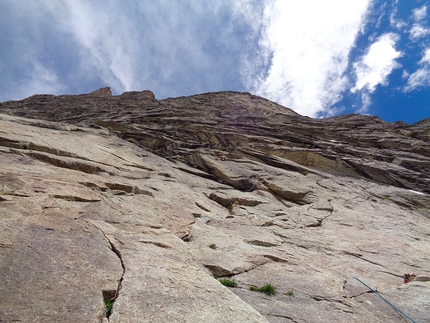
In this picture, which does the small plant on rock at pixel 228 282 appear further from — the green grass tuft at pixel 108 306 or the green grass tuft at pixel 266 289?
the green grass tuft at pixel 108 306

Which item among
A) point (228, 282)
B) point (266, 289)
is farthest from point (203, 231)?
point (266, 289)

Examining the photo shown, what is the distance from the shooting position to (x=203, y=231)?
11680mm

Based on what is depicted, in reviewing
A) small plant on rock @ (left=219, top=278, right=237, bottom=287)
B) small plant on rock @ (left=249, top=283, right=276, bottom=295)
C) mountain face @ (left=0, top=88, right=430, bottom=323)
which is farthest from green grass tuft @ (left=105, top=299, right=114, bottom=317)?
small plant on rock @ (left=249, top=283, right=276, bottom=295)

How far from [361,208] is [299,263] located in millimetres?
12814

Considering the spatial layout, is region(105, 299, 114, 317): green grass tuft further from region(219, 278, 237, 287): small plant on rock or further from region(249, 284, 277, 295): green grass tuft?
region(249, 284, 277, 295): green grass tuft

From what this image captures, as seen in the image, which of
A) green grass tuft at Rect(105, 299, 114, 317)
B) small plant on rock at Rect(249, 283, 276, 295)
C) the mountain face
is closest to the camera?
green grass tuft at Rect(105, 299, 114, 317)

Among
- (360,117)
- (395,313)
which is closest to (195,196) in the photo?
(395,313)

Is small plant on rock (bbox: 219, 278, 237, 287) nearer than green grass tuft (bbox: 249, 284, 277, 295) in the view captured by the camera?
No

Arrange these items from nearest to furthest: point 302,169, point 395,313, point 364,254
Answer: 1. point 395,313
2. point 364,254
3. point 302,169

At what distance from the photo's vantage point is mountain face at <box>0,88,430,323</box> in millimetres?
5617

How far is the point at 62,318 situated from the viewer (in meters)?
4.45

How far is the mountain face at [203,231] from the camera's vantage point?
5617mm

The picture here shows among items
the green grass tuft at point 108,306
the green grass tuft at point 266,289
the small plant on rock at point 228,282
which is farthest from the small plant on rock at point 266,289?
the green grass tuft at point 108,306

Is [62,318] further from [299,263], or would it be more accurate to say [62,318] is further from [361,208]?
[361,208]
